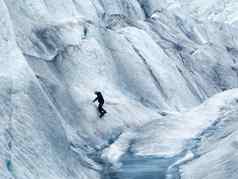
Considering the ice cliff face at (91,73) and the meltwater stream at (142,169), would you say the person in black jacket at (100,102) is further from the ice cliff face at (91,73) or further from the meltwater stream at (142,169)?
the meltwater stream at (142,169)

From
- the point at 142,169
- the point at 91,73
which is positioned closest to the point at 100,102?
the point at 91,73

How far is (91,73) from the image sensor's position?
33.7 metres

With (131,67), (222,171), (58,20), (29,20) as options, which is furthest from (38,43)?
(222,171)

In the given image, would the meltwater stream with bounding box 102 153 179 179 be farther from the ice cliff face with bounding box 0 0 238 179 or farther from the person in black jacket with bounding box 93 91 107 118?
the person in black jacket with bounding box 93 91 107 118

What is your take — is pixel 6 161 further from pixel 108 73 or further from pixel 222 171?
pixel 108 73

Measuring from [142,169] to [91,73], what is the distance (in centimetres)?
1080

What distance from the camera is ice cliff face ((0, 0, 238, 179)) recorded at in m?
19.8

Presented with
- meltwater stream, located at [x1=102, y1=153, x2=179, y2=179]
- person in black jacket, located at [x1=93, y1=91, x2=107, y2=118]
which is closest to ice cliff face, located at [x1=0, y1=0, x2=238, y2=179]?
person in black jacket, located at [x1=93, y1=91, x2=107, y2=118]

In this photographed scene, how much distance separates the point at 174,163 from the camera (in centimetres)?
2470

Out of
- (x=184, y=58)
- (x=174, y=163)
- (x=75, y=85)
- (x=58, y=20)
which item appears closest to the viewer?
(x=174, y=163)

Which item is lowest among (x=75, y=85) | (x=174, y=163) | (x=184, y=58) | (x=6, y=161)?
(x=184, y=58)

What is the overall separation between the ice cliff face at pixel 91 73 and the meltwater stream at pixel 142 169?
713mm

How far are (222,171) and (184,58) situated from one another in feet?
84.2

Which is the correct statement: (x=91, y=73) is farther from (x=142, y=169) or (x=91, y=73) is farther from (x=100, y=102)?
(x=142, y=169)
